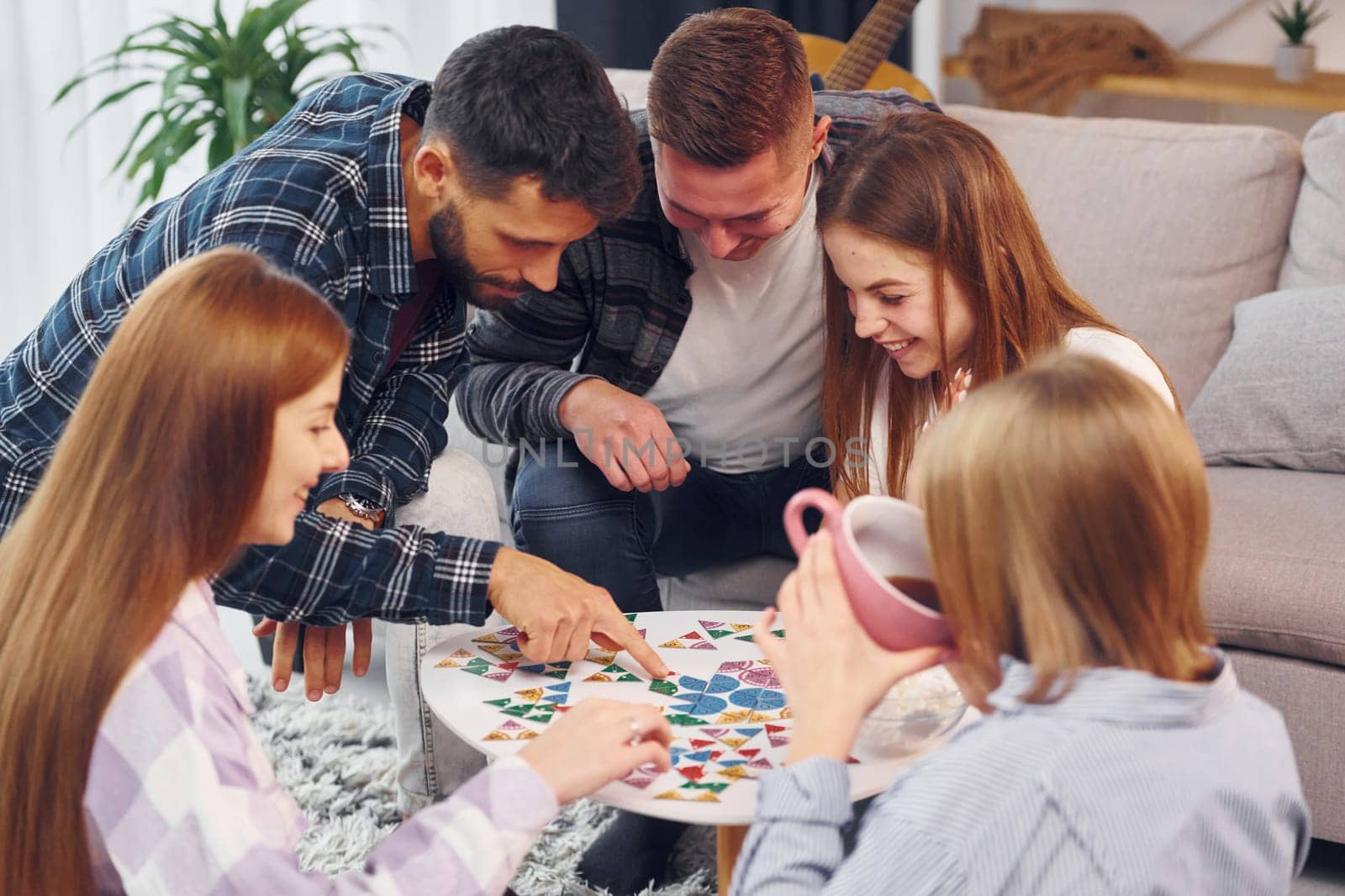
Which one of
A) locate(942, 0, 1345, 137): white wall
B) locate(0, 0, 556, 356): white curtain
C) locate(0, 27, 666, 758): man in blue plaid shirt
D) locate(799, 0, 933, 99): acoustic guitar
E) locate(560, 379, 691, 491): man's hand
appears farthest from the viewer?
locate(942, 0, 1345, 137): white wall

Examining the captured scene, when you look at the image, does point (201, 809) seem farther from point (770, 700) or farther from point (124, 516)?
point (770, 700)

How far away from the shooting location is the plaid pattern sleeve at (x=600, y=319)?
189cm

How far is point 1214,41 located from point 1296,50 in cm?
45

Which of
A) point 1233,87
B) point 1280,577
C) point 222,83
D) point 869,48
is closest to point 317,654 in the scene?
point 1280,577

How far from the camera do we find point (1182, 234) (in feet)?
7.17

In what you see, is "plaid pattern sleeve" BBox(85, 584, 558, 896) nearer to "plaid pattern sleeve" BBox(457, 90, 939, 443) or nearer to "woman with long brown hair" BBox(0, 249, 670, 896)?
"woman with long brown hair" BBox(0, 249, 670, 896)

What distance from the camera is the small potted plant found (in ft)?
11.1

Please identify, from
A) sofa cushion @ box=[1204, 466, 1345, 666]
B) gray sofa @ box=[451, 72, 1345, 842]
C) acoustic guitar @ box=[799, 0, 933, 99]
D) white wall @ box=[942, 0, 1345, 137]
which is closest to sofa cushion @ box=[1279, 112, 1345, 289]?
gray sofa @ box=[451, 72, 1345, 842]

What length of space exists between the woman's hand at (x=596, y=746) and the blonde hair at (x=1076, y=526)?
295 mm

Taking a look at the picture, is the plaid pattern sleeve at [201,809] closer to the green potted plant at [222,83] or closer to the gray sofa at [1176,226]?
the gray sofa at [1176,226]

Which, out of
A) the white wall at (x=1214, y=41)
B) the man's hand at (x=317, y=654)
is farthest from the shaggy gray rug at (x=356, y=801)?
the white wall at (x=1214, y=41)

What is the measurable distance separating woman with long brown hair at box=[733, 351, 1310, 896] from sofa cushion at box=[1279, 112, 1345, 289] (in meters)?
1.40

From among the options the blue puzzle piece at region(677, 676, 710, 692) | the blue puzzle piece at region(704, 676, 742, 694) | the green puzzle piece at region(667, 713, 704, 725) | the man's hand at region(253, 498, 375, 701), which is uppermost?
the green puzzle piece at region(667, 713, 704, 725)

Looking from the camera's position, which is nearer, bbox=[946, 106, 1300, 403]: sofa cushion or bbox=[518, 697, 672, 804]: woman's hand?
bbox=[518, 697, 672, 804]: woman's hand
